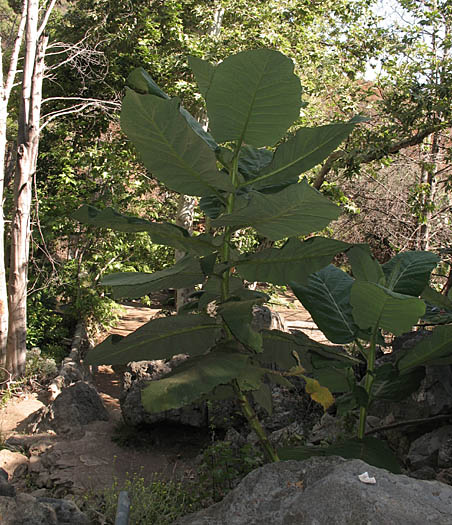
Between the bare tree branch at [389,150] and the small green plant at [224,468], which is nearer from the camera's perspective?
the small green plant at [224,468]

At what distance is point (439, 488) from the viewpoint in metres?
0.95

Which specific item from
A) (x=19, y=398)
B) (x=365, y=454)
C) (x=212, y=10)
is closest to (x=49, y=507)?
(x=365, y=454)

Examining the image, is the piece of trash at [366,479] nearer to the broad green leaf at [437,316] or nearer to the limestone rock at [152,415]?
the broad green leaf at [437,316]

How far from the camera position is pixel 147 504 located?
359 centimetres

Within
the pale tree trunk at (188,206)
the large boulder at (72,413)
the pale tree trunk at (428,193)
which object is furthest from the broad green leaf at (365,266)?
the pale tree trunk at (188,206)

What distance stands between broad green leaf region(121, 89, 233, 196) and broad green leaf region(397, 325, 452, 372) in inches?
23.8

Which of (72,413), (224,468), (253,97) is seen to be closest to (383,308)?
(253,97)

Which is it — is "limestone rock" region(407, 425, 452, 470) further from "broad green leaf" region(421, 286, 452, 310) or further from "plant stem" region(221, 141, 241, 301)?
"plant stem" region(221, 141, 241, 301)

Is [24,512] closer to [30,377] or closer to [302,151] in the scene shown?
[302,151]

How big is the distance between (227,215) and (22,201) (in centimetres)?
794

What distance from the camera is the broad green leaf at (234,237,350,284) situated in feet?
3.60

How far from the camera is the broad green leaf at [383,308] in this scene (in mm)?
1053

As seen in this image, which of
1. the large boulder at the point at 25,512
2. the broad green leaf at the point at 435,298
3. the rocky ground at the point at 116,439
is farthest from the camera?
the rocky ground at the point at 116,439

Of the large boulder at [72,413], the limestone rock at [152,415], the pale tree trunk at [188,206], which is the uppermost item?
the pale tree trunk at [188,206]
